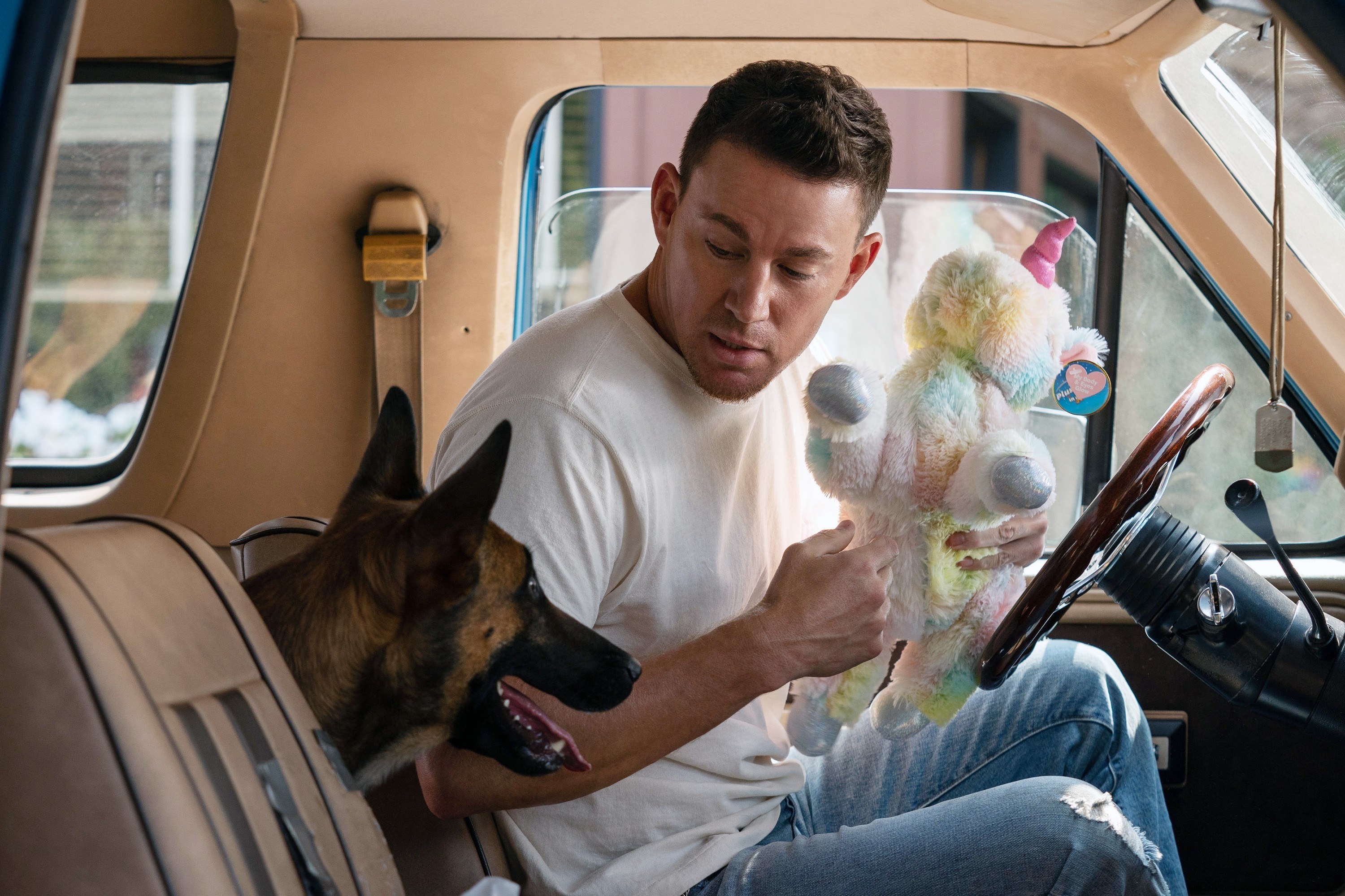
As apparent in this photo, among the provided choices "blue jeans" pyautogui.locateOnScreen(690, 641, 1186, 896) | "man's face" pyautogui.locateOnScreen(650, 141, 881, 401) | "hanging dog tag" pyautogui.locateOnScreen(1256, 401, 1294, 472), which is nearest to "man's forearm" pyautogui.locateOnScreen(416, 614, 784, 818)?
"blue jeans" pyautogui.locateOnScreen(690, 641, 1186, 896)

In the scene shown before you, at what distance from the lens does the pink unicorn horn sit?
1.39 m

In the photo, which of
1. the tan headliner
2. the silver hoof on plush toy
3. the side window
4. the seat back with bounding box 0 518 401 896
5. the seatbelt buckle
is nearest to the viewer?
the seat back with bounding box 0 518 401 896

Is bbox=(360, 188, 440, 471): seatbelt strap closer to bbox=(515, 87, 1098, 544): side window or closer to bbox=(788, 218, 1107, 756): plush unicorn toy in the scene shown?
bbox=(515, 87, 1098, 544): side window

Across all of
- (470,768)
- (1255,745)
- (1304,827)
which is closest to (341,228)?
(470,768)

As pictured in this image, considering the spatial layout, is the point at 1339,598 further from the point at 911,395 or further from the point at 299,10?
the point at 299,10

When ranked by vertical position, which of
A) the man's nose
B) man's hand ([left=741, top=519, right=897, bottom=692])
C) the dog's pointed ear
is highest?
the man's nose

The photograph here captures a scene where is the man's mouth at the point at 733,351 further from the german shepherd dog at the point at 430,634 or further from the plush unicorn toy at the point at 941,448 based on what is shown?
the german shepherd dog at the point at 430,634

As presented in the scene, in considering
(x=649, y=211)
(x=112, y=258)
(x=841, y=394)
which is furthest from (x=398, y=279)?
(x=841, y=394)

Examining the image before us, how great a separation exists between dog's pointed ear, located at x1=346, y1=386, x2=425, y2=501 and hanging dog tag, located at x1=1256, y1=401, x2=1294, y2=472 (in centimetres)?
98

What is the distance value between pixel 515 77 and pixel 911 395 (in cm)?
119

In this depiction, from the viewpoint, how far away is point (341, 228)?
2.16m

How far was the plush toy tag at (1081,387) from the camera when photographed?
140 centimetres

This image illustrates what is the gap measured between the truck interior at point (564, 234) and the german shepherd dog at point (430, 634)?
85 cm

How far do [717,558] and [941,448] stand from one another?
315 mm
